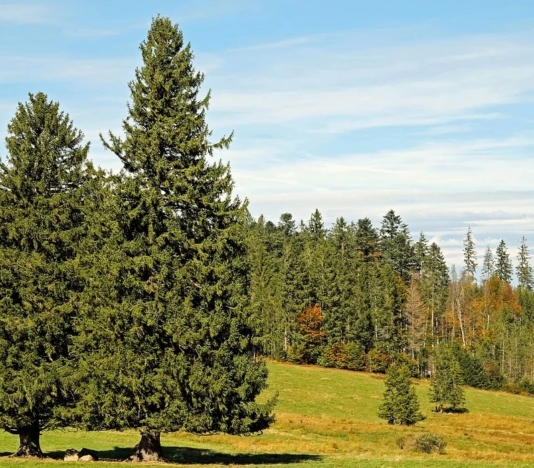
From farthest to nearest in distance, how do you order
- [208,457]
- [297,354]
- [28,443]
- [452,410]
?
[297,354]
[452,410]
[208,457]
[28,443]

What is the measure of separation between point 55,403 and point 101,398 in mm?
3219

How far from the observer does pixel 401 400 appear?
2432 inches

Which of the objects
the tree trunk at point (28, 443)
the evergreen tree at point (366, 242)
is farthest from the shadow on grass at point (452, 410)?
the evergreen tree at point (366, 242)

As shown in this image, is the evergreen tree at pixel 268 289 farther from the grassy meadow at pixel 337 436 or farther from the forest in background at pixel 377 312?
the grassy meadow at pixel 337 436

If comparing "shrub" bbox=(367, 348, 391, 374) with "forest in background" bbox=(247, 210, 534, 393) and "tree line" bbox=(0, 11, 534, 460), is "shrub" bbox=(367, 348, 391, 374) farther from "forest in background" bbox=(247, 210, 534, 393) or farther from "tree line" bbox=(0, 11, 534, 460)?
"tree line" bbox=(0, 11, 534, 460)

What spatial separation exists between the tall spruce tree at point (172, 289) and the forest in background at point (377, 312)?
60.2 metres

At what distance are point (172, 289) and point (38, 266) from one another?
19.6 ft

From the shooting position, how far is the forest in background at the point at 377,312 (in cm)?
11038

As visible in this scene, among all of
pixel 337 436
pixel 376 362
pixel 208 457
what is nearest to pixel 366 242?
pixel 376 362

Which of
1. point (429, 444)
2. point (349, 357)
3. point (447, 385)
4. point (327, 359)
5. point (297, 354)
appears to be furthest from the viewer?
point (297, 354)

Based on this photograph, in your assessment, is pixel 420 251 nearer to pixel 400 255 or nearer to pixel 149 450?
pixel 400 255

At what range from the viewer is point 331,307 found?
113 m

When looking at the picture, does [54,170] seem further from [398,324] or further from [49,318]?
[398,324]

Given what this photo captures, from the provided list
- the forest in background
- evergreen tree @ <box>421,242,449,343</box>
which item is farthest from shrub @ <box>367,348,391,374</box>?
evergreen tree @ <box>421,242,449,343</box>
